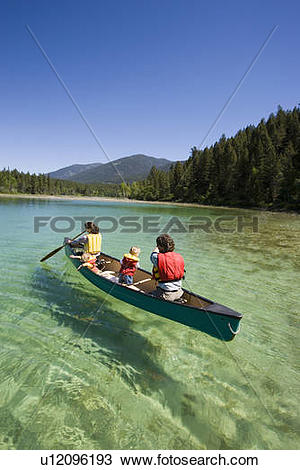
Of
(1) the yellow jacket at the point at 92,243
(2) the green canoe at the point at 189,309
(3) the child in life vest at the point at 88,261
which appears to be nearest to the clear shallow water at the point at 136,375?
(2) the green canoe at the point at 189,309

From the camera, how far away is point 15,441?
11.0 ft

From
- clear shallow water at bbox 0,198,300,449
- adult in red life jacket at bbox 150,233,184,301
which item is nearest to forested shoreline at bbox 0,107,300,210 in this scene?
clear shallow water at bbox 0,198,300,449

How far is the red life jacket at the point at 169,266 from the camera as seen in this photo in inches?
213

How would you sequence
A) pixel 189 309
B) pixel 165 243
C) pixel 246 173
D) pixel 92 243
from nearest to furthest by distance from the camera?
pixel 189 309
pixel 165 243
pixel 92 243
pixel 246 173

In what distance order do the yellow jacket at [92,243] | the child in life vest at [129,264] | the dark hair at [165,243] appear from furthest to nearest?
the yellow jacket at [92,243] < the child in life vest at [129,264] < the dark hair at [165,243]

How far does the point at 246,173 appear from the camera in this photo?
7625cm

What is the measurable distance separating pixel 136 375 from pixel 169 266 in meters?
2.22

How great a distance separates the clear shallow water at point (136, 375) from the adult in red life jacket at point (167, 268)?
1207mm

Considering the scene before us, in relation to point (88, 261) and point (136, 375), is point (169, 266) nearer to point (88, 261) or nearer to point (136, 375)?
point (136, 375)

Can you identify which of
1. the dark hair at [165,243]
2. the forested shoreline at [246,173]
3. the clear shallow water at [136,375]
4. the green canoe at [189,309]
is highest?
the forested shoreline at [246,173]

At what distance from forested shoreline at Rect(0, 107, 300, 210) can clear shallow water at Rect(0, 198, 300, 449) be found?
195 ft

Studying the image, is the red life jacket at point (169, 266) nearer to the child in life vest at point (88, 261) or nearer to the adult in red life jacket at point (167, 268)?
the adult in red life jacket at point (167, 268)

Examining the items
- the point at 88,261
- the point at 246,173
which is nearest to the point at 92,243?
the point at 88,261
